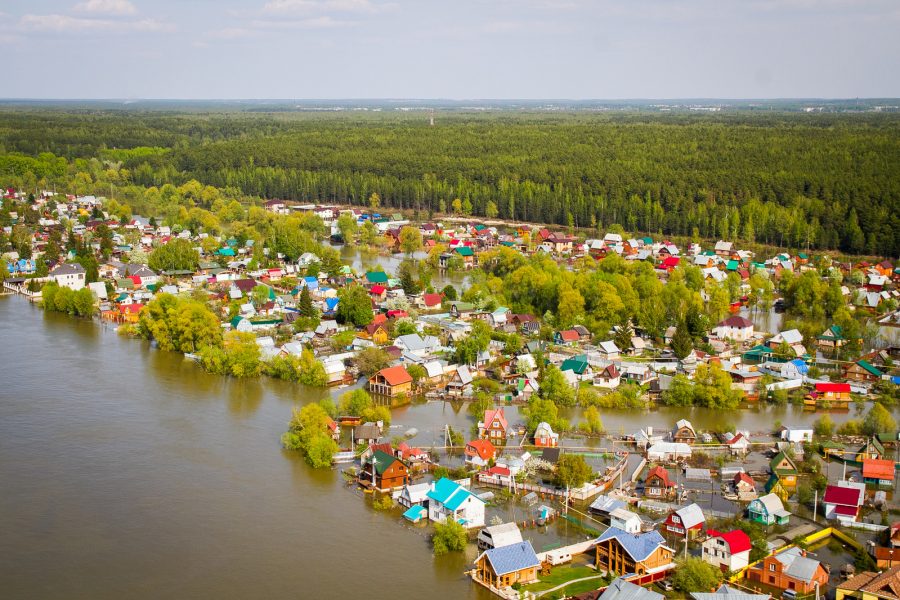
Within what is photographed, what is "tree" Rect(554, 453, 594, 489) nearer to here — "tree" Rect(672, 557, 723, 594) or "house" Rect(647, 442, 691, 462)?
"house" Rect(647, 442, 691, 462)

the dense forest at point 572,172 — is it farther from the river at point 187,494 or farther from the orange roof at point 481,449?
the orange roof at point 481,449

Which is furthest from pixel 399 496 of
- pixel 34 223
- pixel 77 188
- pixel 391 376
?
pixel 77 188

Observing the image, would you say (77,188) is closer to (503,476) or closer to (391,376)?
(391,376)

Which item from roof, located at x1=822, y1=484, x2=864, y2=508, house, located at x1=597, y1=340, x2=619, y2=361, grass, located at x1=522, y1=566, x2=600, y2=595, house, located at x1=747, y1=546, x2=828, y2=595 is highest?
house, located at x1=597, y1=340, x2=619, y2=361

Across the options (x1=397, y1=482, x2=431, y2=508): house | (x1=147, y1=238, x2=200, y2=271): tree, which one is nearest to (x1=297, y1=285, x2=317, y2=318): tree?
(x1=147, y1=238, x2=200, y2=271): tree

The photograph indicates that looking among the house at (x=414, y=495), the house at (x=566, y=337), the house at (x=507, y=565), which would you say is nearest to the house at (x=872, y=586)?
the house at (x=507, y=565)

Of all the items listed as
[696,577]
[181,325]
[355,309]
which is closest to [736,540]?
[696,577]
